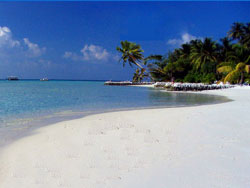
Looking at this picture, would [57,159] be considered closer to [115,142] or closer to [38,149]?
[38,149]

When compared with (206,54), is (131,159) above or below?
below

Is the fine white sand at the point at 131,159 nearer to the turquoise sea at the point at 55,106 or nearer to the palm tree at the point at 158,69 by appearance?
the turquoise sea at the point at 55,106

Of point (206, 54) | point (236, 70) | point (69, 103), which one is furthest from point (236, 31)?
point (69, 103)

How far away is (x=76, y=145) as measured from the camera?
12.1 ft

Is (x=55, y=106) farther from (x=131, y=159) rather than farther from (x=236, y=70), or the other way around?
(x=236, y=70)

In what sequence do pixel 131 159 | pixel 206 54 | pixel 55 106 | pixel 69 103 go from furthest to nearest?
pixel 206 54, pixel 69 103, pixel 55 106, pixel 131 159

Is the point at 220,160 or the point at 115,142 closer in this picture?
the point at 220,160

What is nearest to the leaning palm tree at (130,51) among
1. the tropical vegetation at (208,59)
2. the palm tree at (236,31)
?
the tropical vegetation at (208,59)

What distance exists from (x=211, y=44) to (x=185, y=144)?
4080 centimetres

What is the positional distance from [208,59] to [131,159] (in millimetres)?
41560

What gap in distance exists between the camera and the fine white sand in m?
2.34

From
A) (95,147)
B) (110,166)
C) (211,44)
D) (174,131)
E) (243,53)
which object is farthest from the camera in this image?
(211,44)

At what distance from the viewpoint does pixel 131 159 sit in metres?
2.95

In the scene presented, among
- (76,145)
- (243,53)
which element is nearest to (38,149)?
(76,145)
